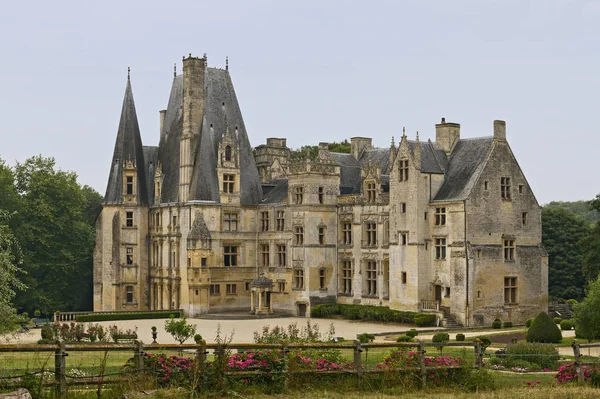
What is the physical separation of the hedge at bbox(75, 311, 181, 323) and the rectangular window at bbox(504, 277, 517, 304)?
62.1 feet

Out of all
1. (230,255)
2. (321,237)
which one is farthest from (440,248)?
(230,255)

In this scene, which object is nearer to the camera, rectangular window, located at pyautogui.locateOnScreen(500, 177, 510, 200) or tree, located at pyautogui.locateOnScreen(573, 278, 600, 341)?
tree, located at pyautogui.locateOnScreen(573, 278, 600, 341)

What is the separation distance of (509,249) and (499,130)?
632 centimetres

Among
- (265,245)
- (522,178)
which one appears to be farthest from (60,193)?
(522,178)

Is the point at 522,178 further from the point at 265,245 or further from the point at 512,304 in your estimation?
the point at 265,245

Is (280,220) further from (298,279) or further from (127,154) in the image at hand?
(127,154)

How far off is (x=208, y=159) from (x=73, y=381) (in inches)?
1579

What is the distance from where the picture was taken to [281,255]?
6053cm

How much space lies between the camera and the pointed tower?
2473 inches

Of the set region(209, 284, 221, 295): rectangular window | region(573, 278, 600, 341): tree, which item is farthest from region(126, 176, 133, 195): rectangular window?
region(573, 278, 600, 341): tree

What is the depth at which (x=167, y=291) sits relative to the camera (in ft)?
201

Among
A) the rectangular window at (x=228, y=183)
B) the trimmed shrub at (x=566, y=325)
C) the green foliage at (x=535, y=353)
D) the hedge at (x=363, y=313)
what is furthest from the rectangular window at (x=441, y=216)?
the green foliage at (x=535, y=353)

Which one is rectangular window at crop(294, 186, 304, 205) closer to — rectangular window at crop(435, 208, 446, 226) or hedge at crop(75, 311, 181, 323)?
rectangular window at crop(435, 208, 446, 226)

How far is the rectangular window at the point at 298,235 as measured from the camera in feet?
192
